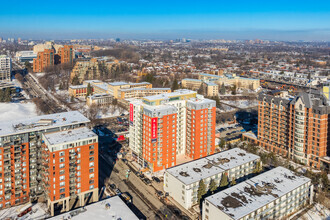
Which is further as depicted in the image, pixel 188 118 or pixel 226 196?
pixel 188 118

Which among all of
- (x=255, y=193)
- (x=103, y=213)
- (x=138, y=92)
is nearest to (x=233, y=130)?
(x=255, y=193)

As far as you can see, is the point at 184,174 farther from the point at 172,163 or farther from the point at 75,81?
the point at 75,81

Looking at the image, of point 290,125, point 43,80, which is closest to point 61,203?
point 290,125

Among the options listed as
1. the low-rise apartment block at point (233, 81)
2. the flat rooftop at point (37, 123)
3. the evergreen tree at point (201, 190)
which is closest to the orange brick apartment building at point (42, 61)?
the low-rise apartment block at point (233, 81)

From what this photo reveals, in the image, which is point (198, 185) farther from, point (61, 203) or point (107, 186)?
point (61, 203)

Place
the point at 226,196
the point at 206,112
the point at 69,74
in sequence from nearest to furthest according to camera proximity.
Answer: the point at 226,196 → the point at 206,112 → the point at 69,74

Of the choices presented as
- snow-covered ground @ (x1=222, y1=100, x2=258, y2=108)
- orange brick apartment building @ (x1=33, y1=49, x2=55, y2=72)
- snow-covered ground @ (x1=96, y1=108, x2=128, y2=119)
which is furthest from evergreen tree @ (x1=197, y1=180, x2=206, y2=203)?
orange brick apartment building @ (x1=33, y1=49, x2=55, y2=72)

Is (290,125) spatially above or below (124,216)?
above

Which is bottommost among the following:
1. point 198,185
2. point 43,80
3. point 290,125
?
point 198,185
